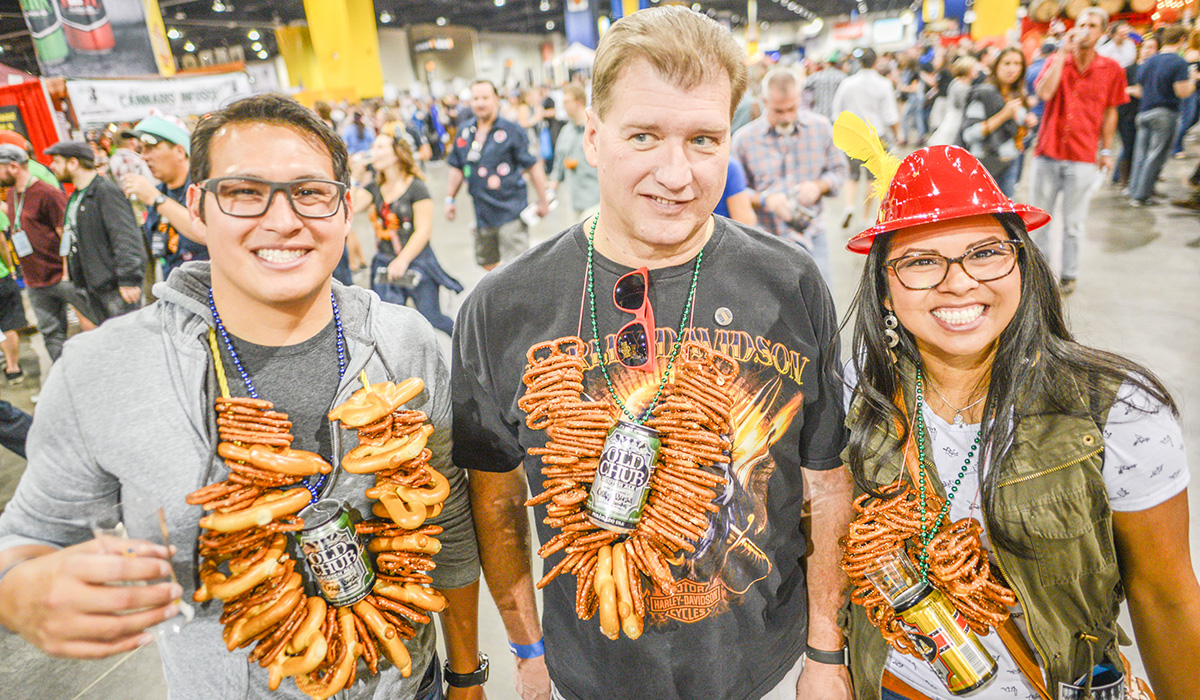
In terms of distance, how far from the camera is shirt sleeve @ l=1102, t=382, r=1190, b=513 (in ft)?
4.21

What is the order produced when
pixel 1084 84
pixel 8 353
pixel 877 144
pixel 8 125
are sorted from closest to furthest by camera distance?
pixel 877 144
pixel 1084 84
pixel 8 353
pixel 8 125

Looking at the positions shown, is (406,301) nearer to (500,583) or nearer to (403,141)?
(403,141)

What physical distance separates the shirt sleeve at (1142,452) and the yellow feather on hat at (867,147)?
0.67 metres

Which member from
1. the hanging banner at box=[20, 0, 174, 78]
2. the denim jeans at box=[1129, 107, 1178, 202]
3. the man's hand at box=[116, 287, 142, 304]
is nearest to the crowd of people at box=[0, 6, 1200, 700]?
the man's hand at box=[116, 287, 142, 304]

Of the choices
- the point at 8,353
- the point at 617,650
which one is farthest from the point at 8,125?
→ the point at 617,650

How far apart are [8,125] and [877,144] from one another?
491 inches

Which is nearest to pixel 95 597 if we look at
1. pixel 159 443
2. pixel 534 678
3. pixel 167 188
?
pixel 159 443

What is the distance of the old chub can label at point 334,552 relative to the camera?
1.27 metres

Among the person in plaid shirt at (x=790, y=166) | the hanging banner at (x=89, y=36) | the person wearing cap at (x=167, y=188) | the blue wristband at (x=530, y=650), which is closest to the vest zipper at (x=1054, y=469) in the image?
the blue wristband at (x=530, y=650)

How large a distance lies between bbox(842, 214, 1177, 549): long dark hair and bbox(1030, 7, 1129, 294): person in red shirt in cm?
521

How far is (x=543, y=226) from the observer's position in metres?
9.91

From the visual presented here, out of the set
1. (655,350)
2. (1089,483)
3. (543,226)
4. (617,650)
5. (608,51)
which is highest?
(608,51)

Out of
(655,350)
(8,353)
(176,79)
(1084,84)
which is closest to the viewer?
(655,350)

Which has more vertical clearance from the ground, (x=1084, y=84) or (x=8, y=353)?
(x=1084, y=84)
